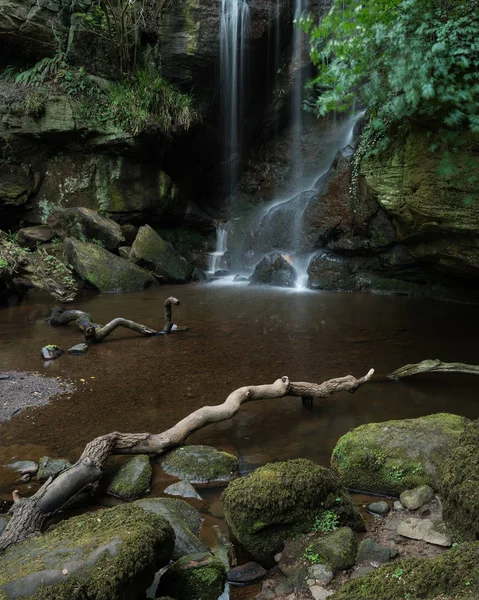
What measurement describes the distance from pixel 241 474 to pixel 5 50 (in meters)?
14.8

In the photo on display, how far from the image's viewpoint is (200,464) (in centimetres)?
367

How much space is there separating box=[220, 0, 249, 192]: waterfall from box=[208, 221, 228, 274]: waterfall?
3.14 meters

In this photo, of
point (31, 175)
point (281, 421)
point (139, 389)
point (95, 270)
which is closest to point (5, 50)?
point (31, 175)

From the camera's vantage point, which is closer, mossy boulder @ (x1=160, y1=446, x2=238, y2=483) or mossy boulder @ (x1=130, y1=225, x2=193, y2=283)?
mossy boulder @ (x1=160, y1=446, x2=238, y2=483)

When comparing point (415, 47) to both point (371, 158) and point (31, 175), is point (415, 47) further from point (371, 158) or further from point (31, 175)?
point (31, 175)

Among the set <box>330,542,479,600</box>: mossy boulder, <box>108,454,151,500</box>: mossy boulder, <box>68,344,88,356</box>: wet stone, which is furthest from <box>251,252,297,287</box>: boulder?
<box>330,542,479,600</box>: mossy boulder

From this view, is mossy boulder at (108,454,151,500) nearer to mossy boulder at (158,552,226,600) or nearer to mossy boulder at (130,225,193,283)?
mossy boulder at (158,552,226,600)

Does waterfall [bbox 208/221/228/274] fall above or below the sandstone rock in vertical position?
above

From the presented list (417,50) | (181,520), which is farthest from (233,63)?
(181,520)

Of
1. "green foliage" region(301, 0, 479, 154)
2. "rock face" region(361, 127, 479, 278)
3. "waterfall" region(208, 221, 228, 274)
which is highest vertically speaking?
"green foliage" region(301, 0, 479, 154)

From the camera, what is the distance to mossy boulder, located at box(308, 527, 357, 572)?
246 cm

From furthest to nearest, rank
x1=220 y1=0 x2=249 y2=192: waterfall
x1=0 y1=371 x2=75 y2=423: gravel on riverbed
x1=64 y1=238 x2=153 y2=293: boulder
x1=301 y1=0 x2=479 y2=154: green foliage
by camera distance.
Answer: x1=220 y1=0 x2=249 y2=192: waterfall → x1=64 y1=238 x2=153 y2=293: boulder → x1=0 y1=371 x2=75 y2=423: gravel on riverbed → x1=301 y1=0 x2=479 y2=154: green foliage

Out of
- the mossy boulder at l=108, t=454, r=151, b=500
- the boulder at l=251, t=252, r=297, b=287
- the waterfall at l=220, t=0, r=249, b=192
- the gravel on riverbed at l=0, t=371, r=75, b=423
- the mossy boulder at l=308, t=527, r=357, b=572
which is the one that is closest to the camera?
the mossy boulder at l=308, t=527, r=357, b=572

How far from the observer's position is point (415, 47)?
465 cm
